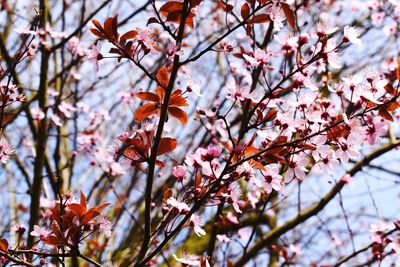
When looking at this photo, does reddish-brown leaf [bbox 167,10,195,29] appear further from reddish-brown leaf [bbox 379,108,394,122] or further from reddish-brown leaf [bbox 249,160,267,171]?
reddish-brown leaf [bbox 379,108,394,122]

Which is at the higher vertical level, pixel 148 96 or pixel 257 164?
pixel 148 96

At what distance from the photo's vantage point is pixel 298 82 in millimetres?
1861

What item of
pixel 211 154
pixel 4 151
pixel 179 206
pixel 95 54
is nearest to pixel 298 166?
pixel 211 154

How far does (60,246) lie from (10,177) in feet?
12.9

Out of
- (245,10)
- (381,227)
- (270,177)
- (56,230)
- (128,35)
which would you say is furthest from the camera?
(381,227)

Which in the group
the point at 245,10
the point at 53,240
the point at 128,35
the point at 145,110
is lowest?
the point at 53,240

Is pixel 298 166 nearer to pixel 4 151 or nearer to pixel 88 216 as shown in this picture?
pixel 88 216

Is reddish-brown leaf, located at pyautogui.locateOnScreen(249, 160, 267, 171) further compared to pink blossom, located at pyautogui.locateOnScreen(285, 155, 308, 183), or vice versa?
pink blossom, located at pyautogui.locateOnScreen(285, 155, 308, 183)

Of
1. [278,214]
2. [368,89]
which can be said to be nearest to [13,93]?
[368,89]

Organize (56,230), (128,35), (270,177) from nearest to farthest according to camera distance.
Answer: (56,230)
(128,35)
(270,177)

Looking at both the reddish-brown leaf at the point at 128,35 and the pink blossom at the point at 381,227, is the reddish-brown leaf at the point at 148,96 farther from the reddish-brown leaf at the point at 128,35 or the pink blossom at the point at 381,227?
the pink blossom at the point at 381,227

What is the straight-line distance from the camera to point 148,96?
1.67 m

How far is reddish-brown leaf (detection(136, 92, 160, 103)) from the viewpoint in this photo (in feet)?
5.47

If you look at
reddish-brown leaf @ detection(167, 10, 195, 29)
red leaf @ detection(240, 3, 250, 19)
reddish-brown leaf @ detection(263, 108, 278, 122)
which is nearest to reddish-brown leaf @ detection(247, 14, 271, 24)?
red leaf @ detection(240, 3, 250, 19)
